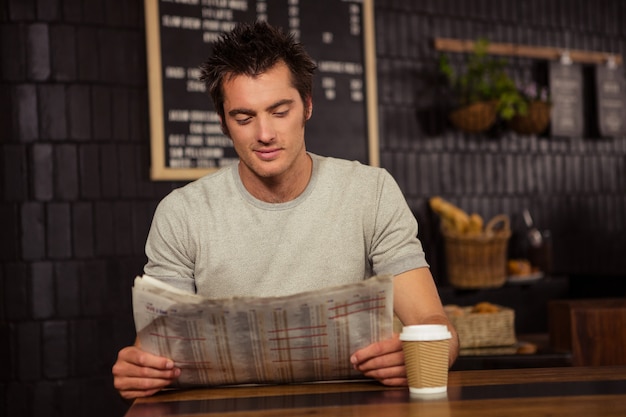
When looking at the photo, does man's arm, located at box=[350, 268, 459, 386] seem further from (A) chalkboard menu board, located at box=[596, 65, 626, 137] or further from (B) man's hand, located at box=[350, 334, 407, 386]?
(A) chalkboard menu board, located at box=[596, 65, 626, 137]

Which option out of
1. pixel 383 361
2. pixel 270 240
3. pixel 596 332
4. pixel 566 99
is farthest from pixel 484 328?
pixel 566 99

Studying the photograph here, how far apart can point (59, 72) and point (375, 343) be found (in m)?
2.63

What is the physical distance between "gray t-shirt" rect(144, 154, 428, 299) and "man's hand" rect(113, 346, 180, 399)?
1.16ft

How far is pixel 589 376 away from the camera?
153 centimetres

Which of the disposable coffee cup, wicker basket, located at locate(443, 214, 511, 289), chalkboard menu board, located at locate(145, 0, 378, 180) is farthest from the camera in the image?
wicker basket, located at locate(443, 214, 511, 289)

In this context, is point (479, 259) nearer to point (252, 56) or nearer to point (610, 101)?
point (610, 101)

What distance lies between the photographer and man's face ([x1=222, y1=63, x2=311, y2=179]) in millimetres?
1751

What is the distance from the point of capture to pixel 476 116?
14.0ft

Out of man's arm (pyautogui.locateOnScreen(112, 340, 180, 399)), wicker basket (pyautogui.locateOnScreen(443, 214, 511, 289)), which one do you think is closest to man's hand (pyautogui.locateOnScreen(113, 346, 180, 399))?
man's arm (pyautogui.locateOnScreen(112, 340, 180, 399))

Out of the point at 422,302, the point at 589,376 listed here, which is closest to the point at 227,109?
the point at 422,302

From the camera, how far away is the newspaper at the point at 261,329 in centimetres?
138

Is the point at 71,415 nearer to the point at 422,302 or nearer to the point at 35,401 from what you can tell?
the point at 35,401

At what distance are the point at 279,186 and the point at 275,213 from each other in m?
0.06

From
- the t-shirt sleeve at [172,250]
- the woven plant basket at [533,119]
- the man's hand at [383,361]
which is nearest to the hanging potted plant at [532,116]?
the woven plant basket at [533,119]
